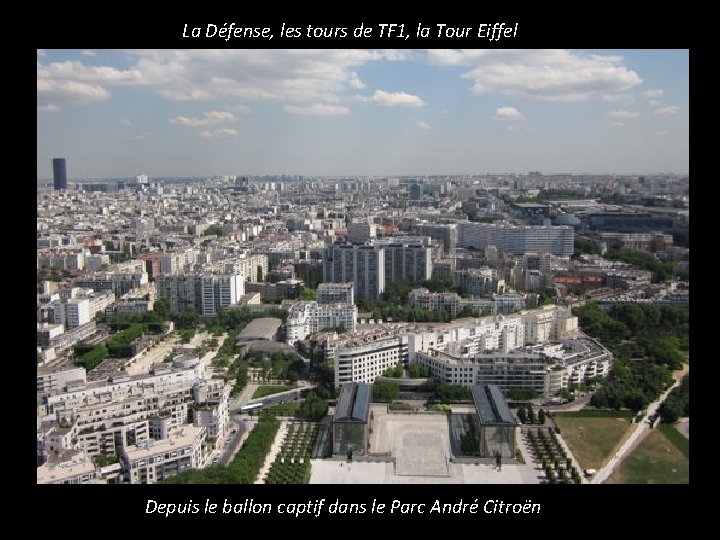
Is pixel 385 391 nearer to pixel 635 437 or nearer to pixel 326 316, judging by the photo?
pixel 635 437

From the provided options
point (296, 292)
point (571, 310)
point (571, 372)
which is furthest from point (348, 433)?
point (296, 292)

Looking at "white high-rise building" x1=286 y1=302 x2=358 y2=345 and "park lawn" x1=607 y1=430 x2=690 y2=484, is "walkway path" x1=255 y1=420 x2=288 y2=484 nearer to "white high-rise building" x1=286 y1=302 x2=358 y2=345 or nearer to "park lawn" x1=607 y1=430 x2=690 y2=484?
"park lawn" x1=607 y1=430 x2=690 y2=484

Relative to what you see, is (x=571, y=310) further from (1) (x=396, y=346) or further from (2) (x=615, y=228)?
(2) (x=615, y=228)

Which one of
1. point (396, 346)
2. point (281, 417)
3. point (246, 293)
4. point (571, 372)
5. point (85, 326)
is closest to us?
point (281, 417)

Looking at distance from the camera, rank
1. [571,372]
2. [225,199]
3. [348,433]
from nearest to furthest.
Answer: [348,433] < [571,372] < [225,199]

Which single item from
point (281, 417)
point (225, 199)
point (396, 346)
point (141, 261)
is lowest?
point (281, 417)
